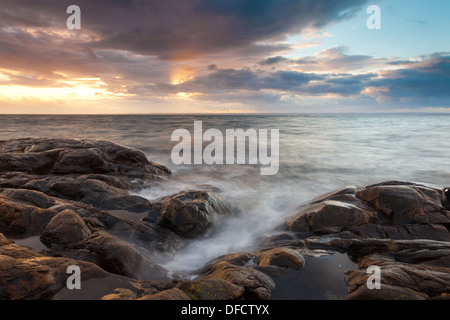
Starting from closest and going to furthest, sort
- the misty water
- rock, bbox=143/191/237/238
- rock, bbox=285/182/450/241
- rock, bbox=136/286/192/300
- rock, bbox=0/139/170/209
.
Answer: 1. rock, bbox=136/286/192/300
2. rock, bbox=285/182/450/241
3. rock, bbox=143/191/237/238
4. the misty water
5. rock, bbox=0/139/170/209

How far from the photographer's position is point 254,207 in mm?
9914

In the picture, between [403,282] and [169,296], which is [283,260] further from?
[169,296]

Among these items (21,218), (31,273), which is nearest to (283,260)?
(31,273)

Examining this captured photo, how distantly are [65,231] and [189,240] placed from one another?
279cm

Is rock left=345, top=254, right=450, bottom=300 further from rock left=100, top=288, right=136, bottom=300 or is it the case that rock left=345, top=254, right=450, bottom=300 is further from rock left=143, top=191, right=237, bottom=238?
rock left=143, top=191, right=237, bottom=238

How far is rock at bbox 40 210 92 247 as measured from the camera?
4.76 metres

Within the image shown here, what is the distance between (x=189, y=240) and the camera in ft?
21.5

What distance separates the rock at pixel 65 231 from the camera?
15.6 ft

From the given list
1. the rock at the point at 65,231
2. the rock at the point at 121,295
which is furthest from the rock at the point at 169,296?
the rock at the point at 65,231

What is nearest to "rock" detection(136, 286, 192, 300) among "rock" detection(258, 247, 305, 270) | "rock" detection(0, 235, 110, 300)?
"rock" detection(0, 235, 110, 300)

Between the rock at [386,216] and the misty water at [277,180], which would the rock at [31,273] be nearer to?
the misty water at [277,180]

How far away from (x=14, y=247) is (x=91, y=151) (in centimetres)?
764

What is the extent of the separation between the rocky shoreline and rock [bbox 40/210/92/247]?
19 millimetres
